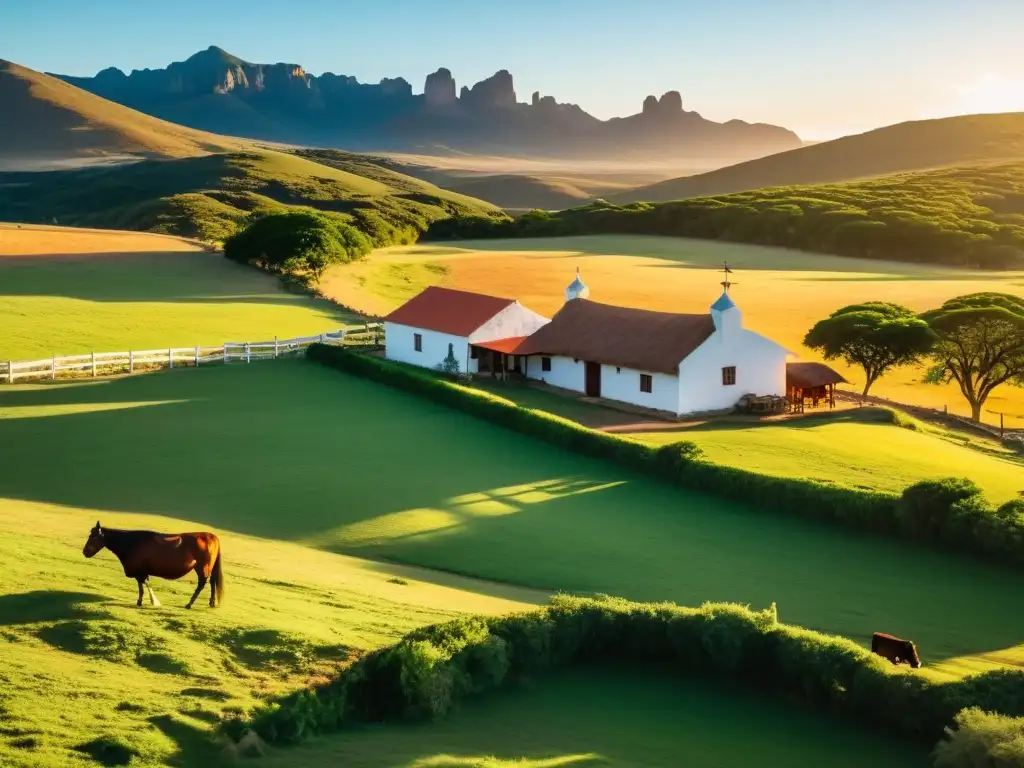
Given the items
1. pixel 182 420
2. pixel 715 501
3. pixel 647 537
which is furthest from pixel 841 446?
pixel 182 420

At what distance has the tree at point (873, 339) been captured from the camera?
2173 inches

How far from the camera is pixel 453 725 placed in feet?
55.2

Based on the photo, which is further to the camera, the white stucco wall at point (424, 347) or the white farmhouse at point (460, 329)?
the white stucco wall at point (424, 347)

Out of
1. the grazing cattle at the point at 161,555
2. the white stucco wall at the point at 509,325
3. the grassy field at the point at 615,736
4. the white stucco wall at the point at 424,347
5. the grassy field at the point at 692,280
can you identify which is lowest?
the grassy field at the point at 615,736

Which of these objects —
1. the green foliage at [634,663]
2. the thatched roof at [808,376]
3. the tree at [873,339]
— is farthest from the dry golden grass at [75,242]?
the green foliage at [634,663]

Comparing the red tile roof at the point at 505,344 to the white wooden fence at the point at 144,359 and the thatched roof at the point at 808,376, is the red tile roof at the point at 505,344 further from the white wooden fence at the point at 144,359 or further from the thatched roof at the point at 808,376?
the thatched roof at the point at 808,376

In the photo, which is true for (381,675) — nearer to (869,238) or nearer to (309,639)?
(309,639)

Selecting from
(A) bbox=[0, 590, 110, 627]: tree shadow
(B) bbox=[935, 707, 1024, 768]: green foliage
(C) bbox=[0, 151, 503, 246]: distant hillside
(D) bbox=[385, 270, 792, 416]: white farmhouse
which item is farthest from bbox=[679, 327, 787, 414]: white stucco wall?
(C) bbox=[0, 151, 503, 246]: distant hillside

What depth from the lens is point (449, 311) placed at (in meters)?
58.4

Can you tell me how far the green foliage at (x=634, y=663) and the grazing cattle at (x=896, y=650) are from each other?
1980mm

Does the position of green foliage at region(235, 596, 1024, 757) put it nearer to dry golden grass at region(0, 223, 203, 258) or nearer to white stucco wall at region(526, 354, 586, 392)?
white stucco wall at region(526, 354, 586, 392)

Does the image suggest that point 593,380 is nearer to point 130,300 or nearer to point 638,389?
point 638,389

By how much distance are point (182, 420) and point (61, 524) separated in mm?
16174

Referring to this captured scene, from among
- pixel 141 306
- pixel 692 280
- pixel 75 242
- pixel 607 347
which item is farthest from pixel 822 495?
pixel 75 242
